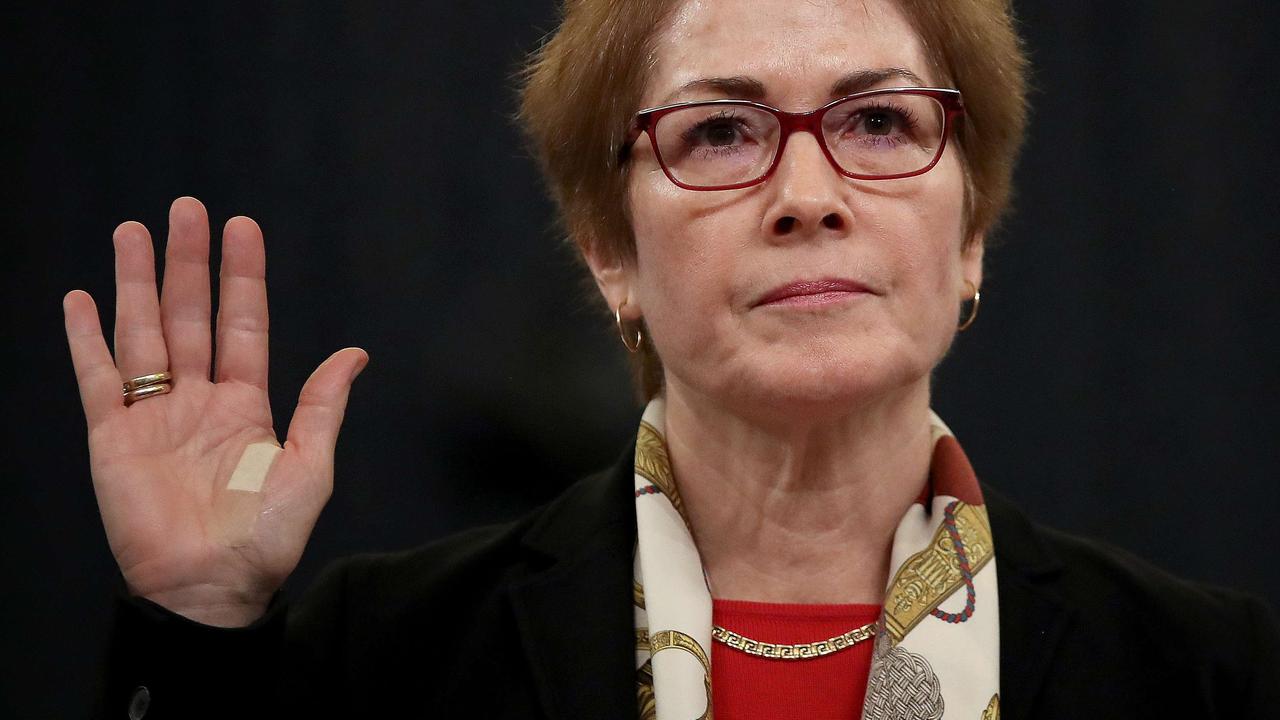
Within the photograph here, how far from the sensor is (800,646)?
5.38 ft

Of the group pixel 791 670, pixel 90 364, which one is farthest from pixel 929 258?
pixel 90 364

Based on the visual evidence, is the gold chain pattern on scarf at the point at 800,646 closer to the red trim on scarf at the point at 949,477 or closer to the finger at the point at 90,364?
the red trim on scarf at the point at 949,477

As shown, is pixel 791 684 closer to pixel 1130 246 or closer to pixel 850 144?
pixel 850 144

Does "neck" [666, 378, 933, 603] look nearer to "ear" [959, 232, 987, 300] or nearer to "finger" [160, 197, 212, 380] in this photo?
"ear" [959, 232, 987, 300]

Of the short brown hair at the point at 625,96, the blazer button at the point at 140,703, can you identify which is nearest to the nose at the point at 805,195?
the short brown hair at the point at 625,96

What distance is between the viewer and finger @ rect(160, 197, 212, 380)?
1593 millimetres

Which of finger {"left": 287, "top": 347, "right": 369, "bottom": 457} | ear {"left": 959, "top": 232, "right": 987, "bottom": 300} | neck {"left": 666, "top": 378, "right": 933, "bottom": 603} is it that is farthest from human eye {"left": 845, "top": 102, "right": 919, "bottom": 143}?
finger {"left": 287, "top": 347, "right": 369, "bottom": 457}

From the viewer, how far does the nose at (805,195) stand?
153 centimetres

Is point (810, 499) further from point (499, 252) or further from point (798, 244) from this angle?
point (499, 252)

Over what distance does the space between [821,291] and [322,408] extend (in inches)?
26.8

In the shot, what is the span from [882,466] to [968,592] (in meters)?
0.21

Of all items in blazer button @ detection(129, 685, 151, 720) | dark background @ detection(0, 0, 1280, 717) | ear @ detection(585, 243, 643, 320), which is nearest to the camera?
blazer button @ detection(129, 685, 151, 720)

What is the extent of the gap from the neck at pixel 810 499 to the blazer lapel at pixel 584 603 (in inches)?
5.6

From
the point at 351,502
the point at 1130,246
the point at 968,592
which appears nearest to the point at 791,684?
the point at 968,592
